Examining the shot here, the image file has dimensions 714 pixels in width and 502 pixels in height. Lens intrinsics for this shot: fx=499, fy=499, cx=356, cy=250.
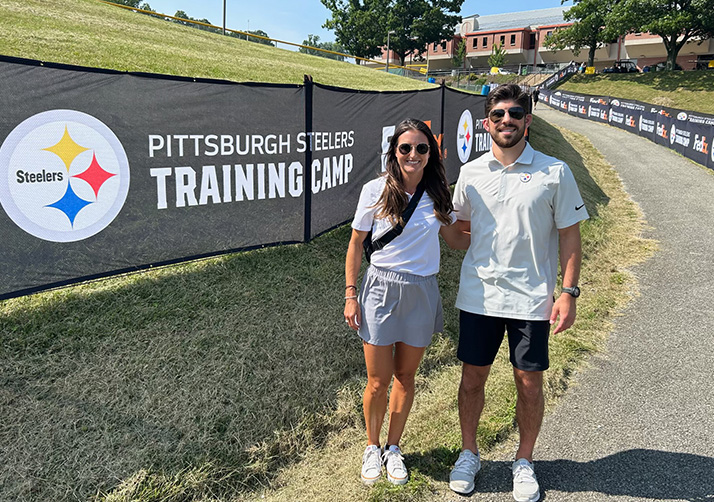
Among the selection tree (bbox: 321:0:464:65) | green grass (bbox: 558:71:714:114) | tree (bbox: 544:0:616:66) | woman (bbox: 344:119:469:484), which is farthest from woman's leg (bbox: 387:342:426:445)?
tree (bbox: 321:0:464:65)

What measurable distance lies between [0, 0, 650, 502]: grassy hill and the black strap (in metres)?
1.43

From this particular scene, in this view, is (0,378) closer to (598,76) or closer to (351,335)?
A: (351,335)

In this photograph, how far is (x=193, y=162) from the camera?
4.23 meters

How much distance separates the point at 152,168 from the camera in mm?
3988

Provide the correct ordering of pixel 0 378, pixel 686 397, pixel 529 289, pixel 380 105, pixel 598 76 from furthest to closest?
pixel 598 76 < pixel 380 105 < pixel 686 397 < pixel 0 378 < pixel 529 289

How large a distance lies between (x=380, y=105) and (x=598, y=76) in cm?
5085

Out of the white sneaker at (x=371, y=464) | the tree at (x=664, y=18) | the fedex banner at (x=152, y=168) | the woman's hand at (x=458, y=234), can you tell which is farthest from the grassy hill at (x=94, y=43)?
the tree at (x=664, y=18)

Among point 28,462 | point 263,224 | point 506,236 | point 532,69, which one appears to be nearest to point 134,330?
point 28,462

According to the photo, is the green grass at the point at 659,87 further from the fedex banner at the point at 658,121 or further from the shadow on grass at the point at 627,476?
the shadow on grass at the point at 627,476

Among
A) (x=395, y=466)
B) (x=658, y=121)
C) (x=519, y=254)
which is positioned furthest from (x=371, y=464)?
(x=658, y=121)

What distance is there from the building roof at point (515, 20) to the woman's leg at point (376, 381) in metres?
87.4

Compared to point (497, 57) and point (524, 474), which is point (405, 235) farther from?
point (497, 57)

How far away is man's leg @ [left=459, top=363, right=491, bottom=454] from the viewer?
10.1ft

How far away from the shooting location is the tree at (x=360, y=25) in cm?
6438
